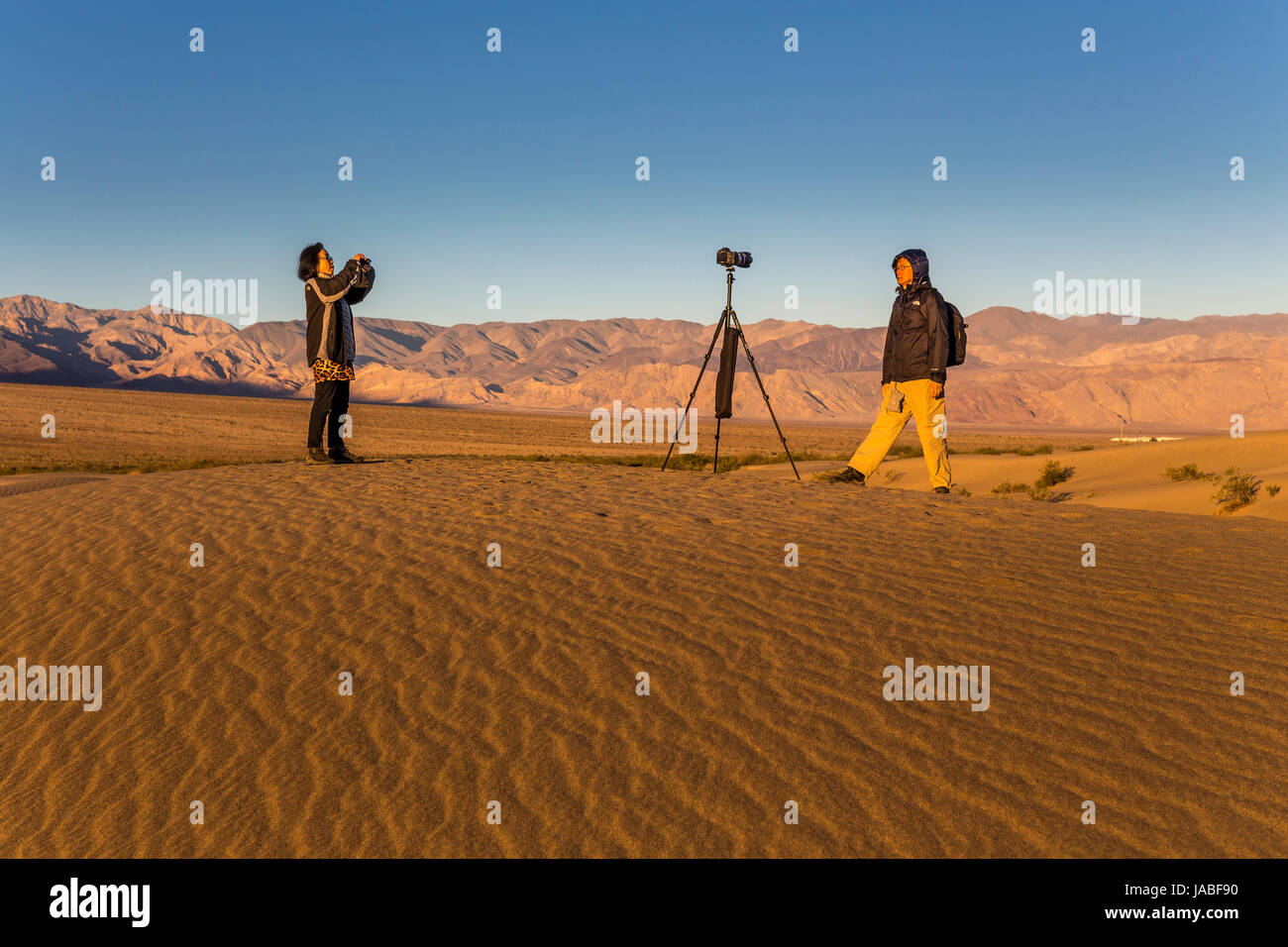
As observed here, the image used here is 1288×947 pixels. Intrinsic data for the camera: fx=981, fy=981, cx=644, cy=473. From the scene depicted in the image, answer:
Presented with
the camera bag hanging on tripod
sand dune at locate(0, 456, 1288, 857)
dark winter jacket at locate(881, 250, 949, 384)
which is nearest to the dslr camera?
sand dune at locate(0, 456, 1288, 857)

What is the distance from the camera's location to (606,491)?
10602mm

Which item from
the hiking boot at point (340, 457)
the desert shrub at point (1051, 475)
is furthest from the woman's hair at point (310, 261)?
the desert shrub at point (1051, 475)

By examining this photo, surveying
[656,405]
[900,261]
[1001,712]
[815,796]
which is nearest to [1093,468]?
[900,261]

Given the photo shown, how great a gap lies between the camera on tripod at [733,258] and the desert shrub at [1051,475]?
5.38 m

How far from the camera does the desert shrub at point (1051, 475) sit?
44.6ft

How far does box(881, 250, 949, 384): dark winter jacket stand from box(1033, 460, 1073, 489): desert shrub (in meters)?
3.62

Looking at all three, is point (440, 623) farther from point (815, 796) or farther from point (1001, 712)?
point (1001, 712)

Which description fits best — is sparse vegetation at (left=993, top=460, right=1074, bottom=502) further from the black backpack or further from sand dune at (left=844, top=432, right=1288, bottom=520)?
the black backpack

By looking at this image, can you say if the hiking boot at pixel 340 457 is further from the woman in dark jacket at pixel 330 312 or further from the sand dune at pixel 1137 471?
the sand dune at pixel 1137 471

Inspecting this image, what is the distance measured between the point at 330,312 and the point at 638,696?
7.81m

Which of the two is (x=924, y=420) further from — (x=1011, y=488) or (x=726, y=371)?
(x=1011, y=488)

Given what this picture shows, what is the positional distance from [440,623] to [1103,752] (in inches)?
133

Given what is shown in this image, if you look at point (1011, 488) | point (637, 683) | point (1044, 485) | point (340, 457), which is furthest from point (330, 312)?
point (1044, 485)
